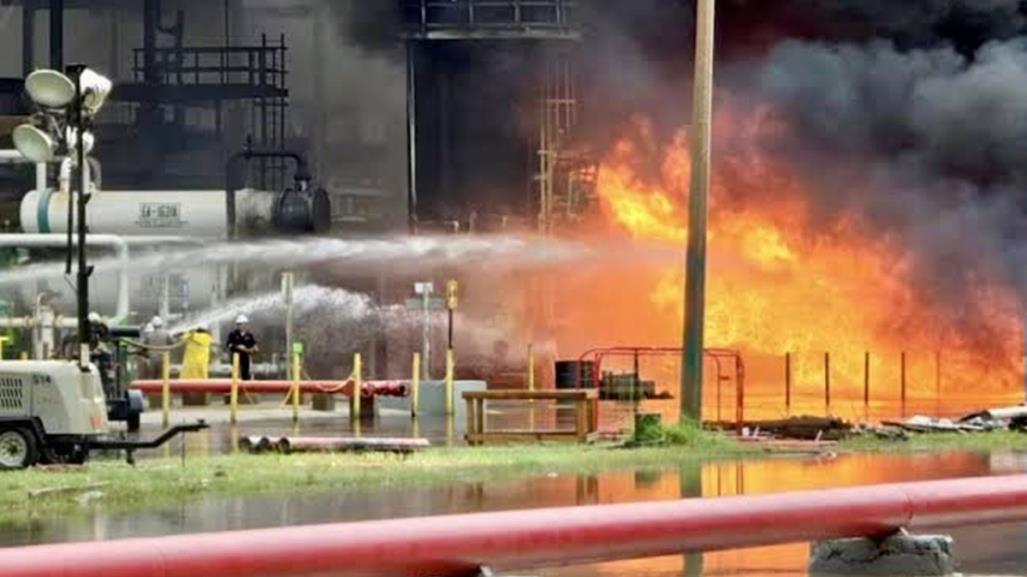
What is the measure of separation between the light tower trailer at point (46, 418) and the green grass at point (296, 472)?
1.11 feet

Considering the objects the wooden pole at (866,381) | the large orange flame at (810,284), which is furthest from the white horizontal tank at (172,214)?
the wooden pole at (866,381)

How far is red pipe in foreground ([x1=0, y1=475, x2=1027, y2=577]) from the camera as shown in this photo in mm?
8469

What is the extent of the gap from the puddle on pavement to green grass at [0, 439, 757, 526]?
1.48 ft

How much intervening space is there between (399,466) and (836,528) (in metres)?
10.2

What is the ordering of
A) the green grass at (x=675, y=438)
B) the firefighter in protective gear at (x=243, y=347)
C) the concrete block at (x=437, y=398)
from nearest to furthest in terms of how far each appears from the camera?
1. the green grass at (x=675, y=438)
2. the concrete block at (x=437, y=398)
3. the firefighter in protective gear at (x=243, y=347)

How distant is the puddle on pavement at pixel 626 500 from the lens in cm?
1265

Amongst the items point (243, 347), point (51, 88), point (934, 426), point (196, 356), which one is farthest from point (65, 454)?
point (196, 356)

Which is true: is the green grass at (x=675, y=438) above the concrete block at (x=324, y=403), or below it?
above

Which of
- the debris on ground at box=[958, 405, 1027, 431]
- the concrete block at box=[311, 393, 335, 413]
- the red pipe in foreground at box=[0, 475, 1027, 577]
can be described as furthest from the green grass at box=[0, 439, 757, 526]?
the concrete block at box=[311, 393, 335, 413]

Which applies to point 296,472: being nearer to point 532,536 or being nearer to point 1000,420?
point 532,536

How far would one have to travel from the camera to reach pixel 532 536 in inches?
383

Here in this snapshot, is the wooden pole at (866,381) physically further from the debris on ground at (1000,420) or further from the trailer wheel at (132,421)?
the trailer wheel at (132,421)

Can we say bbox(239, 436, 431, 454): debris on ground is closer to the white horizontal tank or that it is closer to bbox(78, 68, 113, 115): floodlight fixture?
bbox(78, 68, 113, 115): floodlight fixture

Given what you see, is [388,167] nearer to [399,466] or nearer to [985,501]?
[399,466]
